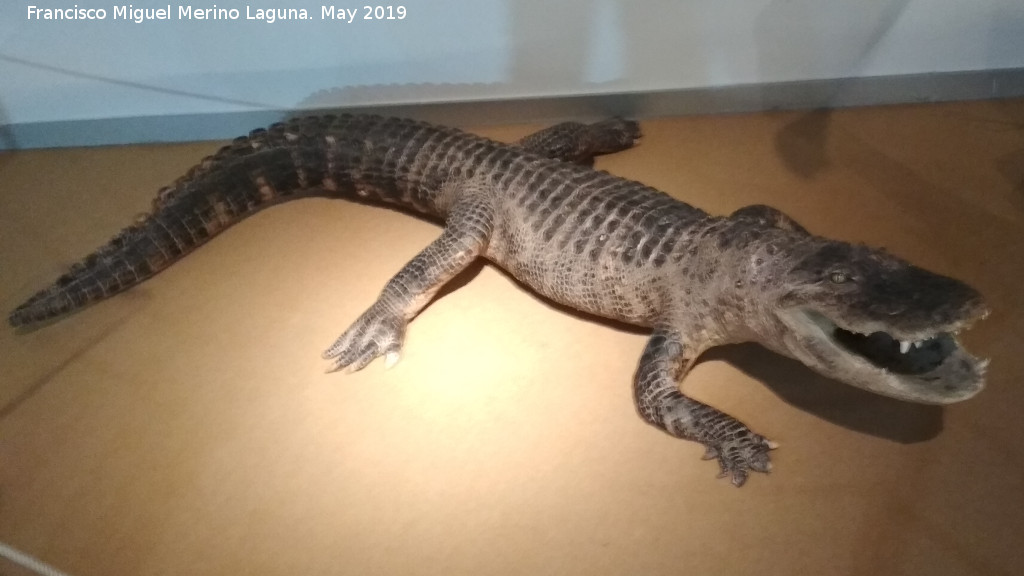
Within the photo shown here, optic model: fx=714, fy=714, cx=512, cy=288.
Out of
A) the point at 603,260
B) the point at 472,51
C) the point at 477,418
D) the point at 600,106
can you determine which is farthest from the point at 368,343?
the point at 600,106

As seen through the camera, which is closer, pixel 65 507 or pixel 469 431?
pixel 65 507

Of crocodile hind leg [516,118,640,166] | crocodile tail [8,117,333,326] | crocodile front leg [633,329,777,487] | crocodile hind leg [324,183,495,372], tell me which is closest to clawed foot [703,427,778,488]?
crocodile front leg [633,329,777,487]

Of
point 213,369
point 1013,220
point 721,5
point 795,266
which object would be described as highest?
point 721,5

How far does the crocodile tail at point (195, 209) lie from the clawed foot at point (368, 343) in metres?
0.66

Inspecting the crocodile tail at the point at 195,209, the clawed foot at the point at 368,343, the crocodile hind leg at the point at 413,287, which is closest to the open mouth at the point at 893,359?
the crocodile hind leg at the point at 413,287

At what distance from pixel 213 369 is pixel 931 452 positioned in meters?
2.04

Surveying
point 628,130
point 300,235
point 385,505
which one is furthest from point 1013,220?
point 300,235

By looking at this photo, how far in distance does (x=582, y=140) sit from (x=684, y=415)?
1.23 meters

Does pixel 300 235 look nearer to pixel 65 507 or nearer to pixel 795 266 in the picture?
pixel 65 507

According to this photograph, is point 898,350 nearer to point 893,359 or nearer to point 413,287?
point 893,359

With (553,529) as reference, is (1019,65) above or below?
above

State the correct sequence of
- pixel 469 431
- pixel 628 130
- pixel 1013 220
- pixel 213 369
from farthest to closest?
pixel 628 130
pixel 1013 220
pixel 213 369
pixel 469 431

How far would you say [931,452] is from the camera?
5.99 ft

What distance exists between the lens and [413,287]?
2258 mm
